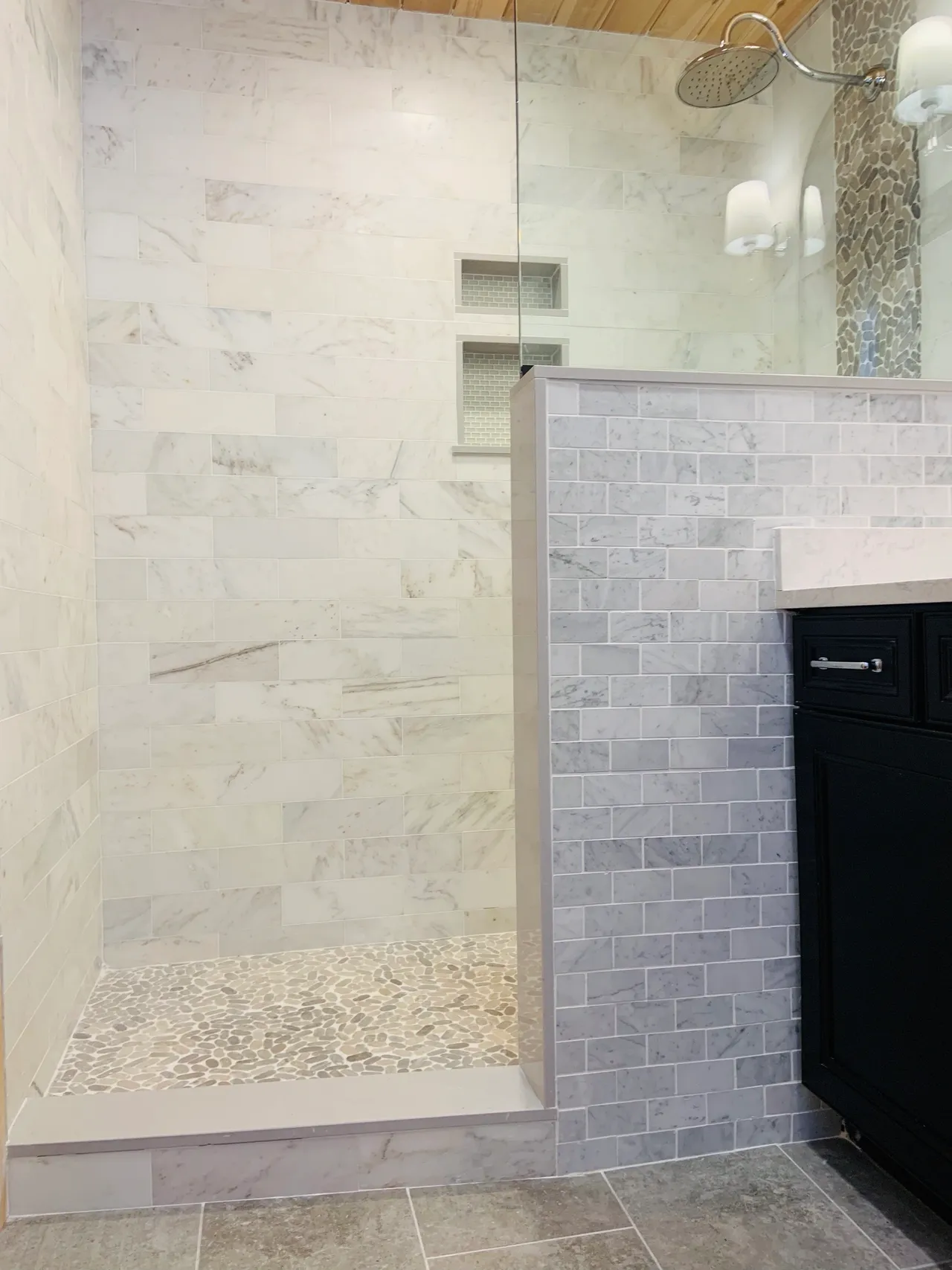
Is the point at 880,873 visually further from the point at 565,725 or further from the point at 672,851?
the point at 565,725

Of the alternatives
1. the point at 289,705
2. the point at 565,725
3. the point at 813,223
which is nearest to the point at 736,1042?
the point at 565,725

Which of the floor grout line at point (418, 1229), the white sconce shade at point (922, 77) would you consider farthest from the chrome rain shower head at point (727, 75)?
the floor grout line at point (418, 1229)

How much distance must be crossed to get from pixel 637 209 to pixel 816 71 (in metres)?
0.54

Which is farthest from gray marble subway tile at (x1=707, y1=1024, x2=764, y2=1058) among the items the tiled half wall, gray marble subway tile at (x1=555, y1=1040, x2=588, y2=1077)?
gray marble subway tile at (x1=555, y1=1040, x2=588, y2=1077)

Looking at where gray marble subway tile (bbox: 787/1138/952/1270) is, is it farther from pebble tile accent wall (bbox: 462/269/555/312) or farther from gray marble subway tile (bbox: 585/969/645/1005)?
pebble tile accent wall (bbox: 462/269/555/312)

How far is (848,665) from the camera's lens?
1.57 metres

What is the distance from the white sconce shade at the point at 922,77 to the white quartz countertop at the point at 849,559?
3.00 feet

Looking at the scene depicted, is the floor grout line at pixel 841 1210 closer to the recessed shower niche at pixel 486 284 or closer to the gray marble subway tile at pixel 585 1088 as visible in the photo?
the gray marble subway tile at pixel 585 1088

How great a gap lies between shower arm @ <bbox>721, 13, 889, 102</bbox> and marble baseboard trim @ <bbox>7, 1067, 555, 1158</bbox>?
2.18 meters

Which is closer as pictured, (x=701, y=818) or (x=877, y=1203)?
(x=877, y=1203)

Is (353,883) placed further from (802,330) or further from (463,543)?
(802,330)

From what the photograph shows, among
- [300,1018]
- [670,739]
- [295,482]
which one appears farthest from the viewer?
[295,482]

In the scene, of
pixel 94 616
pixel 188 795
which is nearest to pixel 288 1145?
pixel 188 795

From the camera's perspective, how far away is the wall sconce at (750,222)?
1.85 meters
